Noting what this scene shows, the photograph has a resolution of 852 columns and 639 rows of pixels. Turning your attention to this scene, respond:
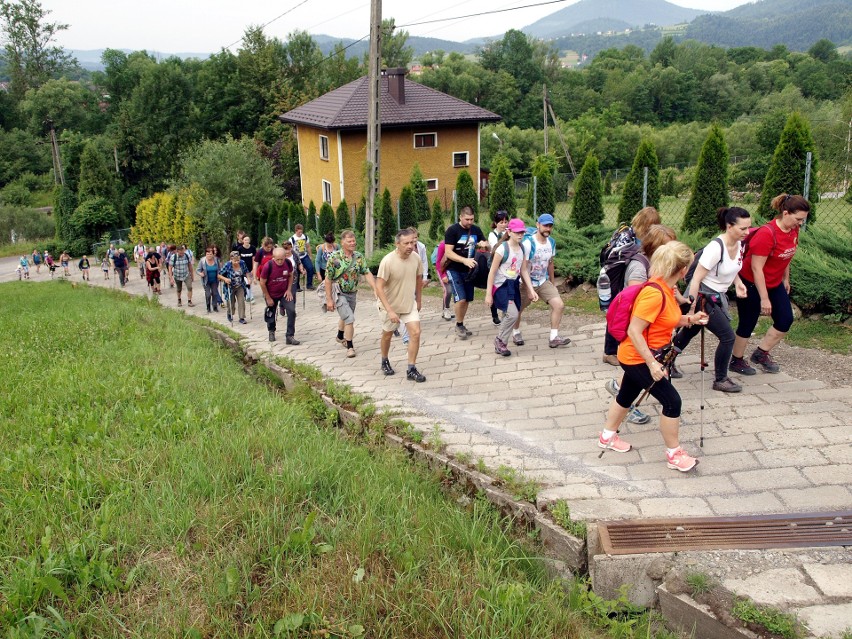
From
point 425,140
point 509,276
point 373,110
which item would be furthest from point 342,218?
point 509,276

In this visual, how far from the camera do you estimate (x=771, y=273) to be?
681cm

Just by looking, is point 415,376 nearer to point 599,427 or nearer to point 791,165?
point 599,427

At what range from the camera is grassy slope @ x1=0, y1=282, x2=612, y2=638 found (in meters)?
3.90

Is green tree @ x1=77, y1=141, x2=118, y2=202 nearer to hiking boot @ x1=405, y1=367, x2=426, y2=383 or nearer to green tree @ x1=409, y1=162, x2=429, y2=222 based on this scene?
green tree @ x1=409, y1=162, x2=429, y2=222

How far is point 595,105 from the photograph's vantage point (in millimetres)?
78625

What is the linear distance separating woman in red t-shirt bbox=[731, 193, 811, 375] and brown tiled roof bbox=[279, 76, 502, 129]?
27.6 m

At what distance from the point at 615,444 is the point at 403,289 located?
3.22m

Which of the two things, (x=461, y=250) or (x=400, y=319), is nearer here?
(x=400, y=319)

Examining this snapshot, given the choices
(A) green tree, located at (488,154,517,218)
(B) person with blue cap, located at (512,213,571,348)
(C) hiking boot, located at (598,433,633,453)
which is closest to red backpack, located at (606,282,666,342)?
(C) hiking boot, located at (598,433,633,453)

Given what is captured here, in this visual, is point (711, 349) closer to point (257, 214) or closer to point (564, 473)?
point (564, 473)

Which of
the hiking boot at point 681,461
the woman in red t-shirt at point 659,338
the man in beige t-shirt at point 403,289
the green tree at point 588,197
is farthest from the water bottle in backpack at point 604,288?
the green tree at point 588,197

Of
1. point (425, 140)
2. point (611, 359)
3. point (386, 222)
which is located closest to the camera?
point (611, 359)

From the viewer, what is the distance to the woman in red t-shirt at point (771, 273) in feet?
21.6

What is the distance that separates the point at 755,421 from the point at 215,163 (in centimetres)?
3006
